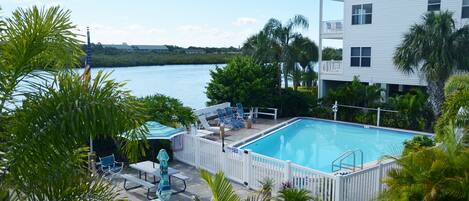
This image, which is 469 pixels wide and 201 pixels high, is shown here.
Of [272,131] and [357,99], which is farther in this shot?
[357,99]

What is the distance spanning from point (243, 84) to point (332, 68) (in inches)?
276

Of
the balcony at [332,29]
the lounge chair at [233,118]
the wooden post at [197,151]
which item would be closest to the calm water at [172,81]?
the lounge chair at [233,118]

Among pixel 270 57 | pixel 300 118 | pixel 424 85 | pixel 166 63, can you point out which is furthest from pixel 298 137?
pixel 166 63

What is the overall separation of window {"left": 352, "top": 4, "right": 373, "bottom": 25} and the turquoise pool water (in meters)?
6.41

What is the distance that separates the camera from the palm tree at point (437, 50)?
1806 cm

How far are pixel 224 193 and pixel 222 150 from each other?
6801 millimetres

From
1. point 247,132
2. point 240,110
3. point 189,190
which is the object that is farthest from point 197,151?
point 240,110

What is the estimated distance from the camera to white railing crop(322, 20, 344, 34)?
25728 millimetres

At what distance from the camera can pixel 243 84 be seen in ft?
71.8

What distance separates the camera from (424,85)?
875 inches

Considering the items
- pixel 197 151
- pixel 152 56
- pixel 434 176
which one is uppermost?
pixel 152 56

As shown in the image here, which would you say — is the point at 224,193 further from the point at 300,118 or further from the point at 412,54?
the point at 300,118

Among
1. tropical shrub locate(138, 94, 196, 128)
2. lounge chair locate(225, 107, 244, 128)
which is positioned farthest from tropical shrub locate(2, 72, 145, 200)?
lounge chair locate(225, 107, 244, 128)

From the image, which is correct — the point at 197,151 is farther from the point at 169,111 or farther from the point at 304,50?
the point at 304,50
